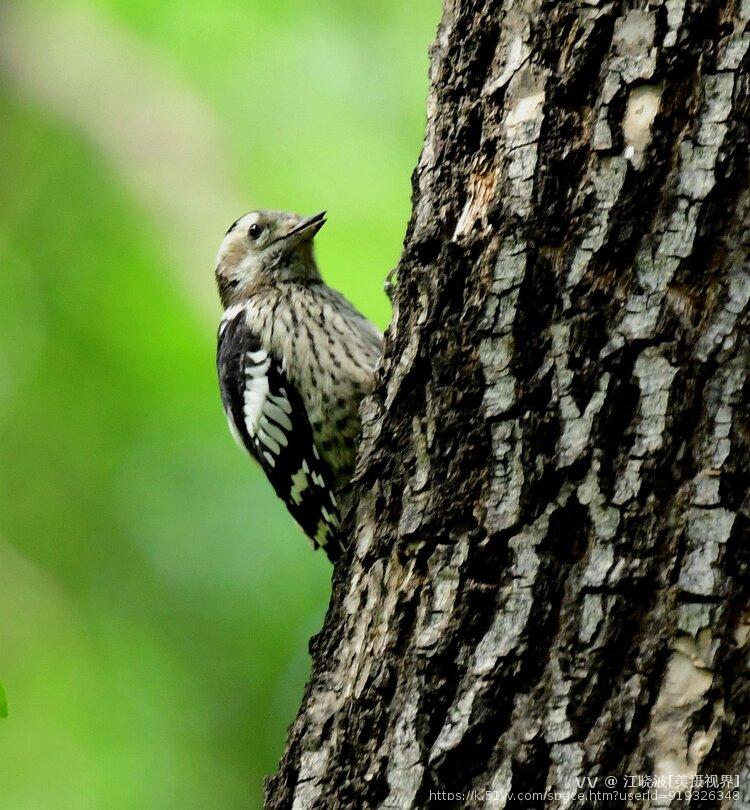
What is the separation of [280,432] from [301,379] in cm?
26

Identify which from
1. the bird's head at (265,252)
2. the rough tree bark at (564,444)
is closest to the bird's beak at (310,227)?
the bird's head at (265,252)

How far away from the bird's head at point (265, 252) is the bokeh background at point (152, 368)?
1045 millimetres

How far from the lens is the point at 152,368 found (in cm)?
641

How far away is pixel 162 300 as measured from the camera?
6.43 metres

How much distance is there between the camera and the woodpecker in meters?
4.21

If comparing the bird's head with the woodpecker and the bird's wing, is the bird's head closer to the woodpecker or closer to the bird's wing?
the woodpecker

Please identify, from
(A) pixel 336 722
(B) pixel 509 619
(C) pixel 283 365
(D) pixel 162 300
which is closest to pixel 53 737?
(D) pixel 162 300

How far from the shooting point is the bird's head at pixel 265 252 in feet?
15.8

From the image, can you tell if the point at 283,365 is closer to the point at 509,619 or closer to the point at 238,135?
the point at 509,619

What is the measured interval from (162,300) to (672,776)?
503 cm

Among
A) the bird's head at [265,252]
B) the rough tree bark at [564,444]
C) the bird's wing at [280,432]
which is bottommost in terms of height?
the rough tree bark at [564,444]

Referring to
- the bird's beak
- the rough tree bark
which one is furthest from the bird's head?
the rough tree bark

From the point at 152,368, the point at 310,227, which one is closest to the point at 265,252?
the point at 310,227

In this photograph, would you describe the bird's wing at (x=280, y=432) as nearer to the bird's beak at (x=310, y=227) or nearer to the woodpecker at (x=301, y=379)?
the woodpecker at (x=301, y=379)
